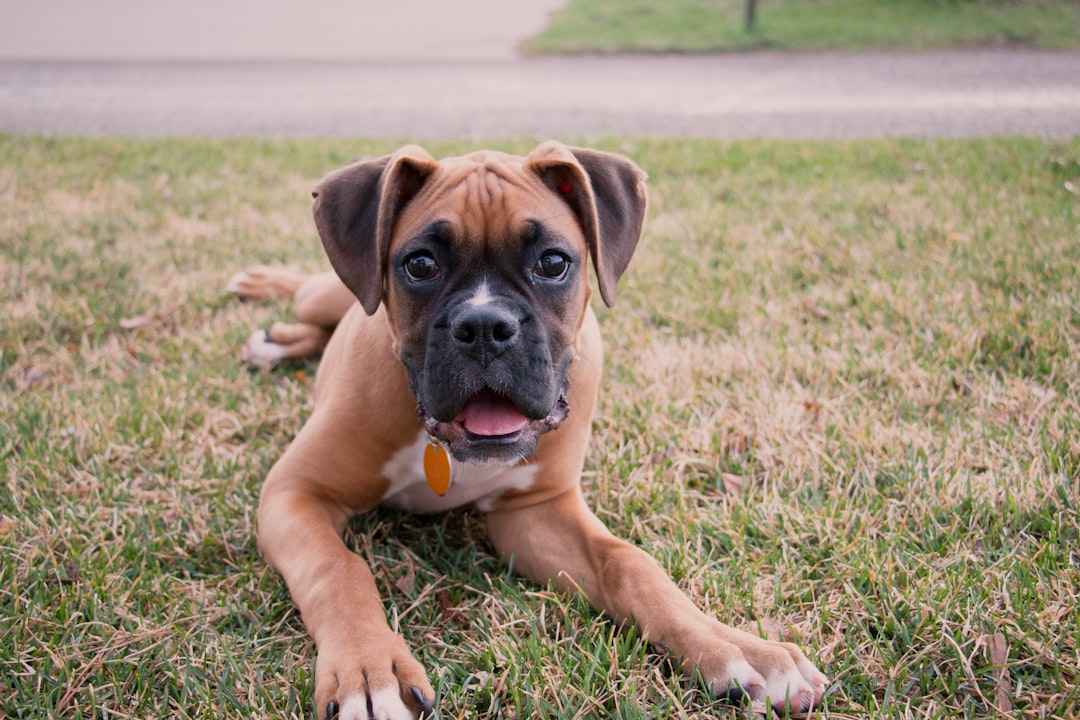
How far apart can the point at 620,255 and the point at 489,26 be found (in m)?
17.0

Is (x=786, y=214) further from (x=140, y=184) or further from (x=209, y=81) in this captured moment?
(x=209, y=81)

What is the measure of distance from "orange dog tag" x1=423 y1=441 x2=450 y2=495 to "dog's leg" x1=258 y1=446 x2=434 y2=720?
37cm

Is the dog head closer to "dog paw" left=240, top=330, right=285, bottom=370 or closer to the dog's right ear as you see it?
the dog's right ear

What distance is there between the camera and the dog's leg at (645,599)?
2.52 metres

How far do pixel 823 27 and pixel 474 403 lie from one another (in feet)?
48.2

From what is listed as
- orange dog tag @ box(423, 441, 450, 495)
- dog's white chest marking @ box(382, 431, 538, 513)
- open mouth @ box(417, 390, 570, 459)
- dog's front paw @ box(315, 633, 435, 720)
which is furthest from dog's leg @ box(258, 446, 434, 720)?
open mouth @ box(417, 390, 570, 459)

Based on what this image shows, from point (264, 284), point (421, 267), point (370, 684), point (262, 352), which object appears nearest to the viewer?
point (370, 684)

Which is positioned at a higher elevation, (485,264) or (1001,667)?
(485,264)

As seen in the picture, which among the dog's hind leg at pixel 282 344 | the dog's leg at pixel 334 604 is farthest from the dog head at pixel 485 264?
the dog's hind leg at pixel 282 344

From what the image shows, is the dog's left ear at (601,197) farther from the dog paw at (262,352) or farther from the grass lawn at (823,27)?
the grass lawn at (823,27)

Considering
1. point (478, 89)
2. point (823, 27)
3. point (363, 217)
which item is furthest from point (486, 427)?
point (823, 27)

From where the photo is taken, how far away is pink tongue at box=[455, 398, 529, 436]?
301 cm

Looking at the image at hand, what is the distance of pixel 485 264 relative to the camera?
10.2 feet

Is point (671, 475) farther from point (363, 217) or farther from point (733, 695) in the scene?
point (363, 217)
